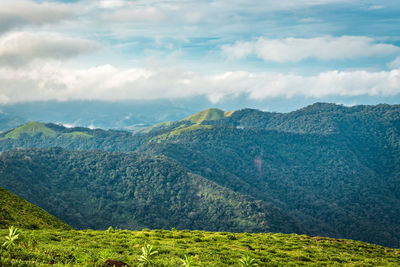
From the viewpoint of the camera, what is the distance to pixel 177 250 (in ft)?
102

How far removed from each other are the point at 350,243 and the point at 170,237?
31.5 m

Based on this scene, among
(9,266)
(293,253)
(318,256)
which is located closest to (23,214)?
(9,266)

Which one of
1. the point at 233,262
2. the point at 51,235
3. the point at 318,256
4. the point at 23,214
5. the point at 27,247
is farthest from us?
the point at 23,214

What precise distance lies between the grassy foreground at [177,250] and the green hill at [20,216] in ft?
23.9

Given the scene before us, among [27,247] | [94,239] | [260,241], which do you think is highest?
[27,247]

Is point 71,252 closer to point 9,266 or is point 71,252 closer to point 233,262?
point 9,266

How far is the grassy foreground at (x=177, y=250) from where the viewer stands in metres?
23.2

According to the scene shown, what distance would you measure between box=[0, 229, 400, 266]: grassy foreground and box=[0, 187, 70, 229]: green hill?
7276mm

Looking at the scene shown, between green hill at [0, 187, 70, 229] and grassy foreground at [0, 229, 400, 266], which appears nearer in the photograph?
grassy foreground at [0, 229, 400, 266]

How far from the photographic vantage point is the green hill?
4162 centimetres

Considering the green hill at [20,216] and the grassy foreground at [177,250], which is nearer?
the grassy foreground at [177,250]

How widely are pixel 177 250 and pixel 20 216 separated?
29.3 m

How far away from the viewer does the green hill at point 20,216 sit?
137ft

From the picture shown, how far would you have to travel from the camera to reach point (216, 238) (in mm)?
42875
